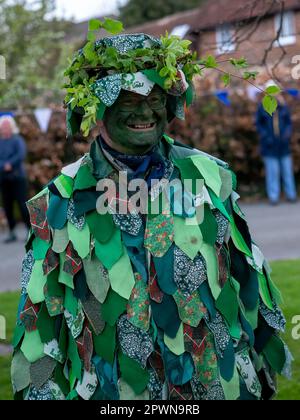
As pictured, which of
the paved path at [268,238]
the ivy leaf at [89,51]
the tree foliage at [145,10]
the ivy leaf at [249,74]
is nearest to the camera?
the ivy leaf at [89,51]

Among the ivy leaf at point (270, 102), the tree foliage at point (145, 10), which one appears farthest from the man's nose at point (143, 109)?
the tree foliage at point (145, 10)

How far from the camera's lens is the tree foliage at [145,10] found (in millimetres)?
35625

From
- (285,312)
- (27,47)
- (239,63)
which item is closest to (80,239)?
(239,63)

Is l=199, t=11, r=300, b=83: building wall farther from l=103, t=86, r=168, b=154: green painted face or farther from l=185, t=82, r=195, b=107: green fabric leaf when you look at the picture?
l=103, t=86, r=168, b=154: green painted face

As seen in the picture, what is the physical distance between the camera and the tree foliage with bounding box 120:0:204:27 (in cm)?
3562

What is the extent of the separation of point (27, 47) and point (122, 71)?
18.3m

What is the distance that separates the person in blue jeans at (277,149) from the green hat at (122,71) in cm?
955

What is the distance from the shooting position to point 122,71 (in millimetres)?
2875

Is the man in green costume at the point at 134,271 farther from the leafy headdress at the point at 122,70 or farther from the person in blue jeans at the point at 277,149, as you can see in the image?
the person in blue jeans at the point at 277,149

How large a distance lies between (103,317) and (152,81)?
932 mm

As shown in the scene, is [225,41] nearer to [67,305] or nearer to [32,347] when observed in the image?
[67,305]

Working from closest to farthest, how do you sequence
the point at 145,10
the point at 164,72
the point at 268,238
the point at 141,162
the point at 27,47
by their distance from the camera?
the point at 164,72, the point at 141,162, the point at 268,238, the point at 27,47, the point at 145,10

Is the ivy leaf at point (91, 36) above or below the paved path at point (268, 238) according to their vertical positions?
above

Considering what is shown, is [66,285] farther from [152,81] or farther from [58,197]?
[152,81]
